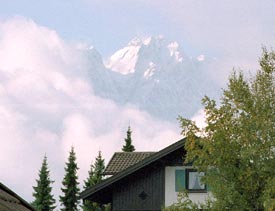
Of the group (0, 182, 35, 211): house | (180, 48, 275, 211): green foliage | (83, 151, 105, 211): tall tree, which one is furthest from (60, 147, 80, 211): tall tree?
(0, 182, 35, 211): house

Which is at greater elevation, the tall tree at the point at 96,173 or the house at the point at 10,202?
the tall tree at the point at 96,173

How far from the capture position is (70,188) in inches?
2685

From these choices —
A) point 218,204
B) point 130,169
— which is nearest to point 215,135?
point 218,204

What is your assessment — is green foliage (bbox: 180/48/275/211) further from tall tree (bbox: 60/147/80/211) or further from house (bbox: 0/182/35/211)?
tall tree (bbox: 60/147/80/211)

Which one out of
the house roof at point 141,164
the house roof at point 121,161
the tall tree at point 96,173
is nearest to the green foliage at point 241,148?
the house roof at point 141,164

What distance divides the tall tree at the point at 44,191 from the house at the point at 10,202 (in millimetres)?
60147

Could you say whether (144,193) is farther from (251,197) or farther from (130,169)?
(251,197)

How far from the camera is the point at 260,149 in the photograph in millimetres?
21438

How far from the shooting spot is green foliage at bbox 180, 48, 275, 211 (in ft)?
70.0

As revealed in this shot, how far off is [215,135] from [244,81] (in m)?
2.38

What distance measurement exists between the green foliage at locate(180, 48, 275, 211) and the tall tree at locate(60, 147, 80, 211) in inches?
1823

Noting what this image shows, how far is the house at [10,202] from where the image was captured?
5.20 meters

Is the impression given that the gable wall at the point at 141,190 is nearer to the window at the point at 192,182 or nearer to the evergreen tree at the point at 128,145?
the window at the point at 192,182

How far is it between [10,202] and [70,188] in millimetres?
63275
